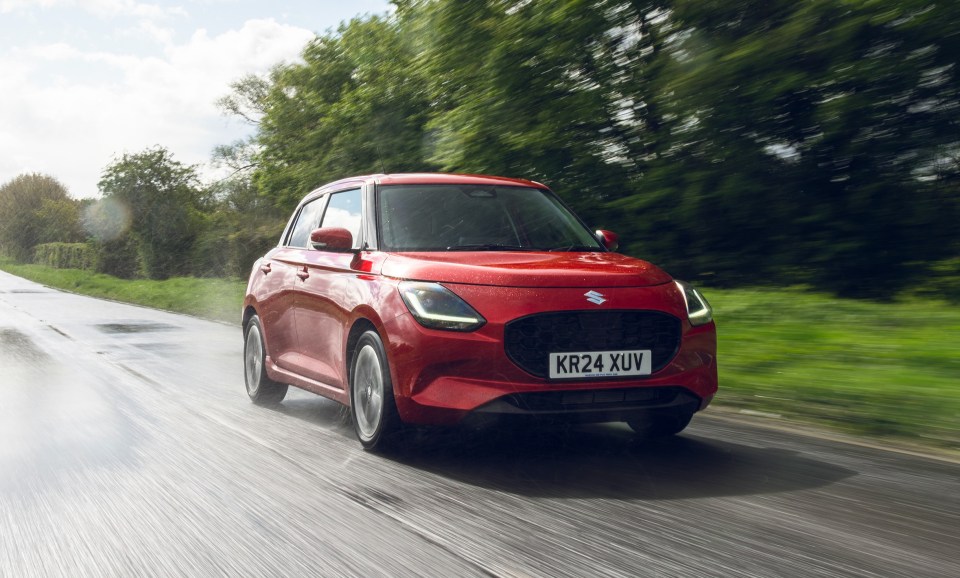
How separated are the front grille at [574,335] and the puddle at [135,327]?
1352 cm

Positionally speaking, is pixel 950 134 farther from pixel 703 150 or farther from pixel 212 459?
pixel 212 459

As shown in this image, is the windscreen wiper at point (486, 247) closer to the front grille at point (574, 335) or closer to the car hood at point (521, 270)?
the car hood at point (521, 270)

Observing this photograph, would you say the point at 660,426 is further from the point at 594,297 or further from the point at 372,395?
the point at 372,395

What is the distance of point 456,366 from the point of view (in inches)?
208

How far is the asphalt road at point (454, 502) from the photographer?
3730 mm

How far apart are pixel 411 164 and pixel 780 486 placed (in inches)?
662

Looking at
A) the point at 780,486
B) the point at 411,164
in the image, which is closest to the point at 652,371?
the point at 780,486

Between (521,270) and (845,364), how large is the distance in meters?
3.41

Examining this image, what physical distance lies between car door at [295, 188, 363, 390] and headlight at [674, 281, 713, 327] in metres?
1.93

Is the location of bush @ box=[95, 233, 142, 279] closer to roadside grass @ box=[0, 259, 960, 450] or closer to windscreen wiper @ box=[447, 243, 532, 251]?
roadside grass @ box=[0, 259, 960, 450]

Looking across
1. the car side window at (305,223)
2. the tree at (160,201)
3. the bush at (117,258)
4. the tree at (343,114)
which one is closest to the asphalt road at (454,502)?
the car side window at (305,223)

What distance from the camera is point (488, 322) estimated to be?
17.3ft

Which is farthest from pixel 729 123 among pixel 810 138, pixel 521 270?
pixel 521 270

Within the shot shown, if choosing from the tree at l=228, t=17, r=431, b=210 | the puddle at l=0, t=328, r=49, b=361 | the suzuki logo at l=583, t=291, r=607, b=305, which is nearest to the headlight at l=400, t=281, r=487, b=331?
the suzuki logo at l=583, t=291, r=607, b=305
